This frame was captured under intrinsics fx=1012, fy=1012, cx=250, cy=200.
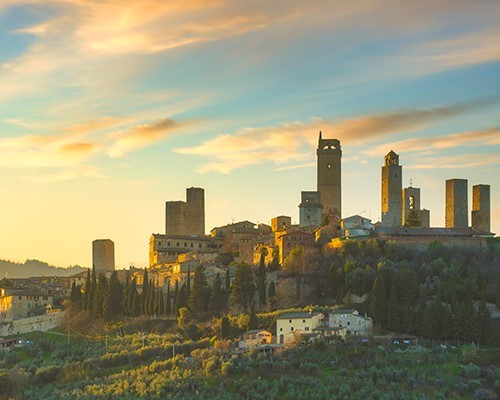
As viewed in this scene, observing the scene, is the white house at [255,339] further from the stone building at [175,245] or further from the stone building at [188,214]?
the stone building at [188,214]

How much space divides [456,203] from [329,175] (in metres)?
12.6

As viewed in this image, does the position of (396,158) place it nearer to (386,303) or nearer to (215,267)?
(215,267)

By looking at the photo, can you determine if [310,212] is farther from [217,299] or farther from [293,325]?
[293,325]

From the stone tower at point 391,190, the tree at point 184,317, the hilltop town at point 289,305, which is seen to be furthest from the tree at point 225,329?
the stone tower at point 391,190

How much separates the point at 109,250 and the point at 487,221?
3919 cm

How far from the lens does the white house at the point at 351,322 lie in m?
55.9

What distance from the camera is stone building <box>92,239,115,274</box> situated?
101 metres

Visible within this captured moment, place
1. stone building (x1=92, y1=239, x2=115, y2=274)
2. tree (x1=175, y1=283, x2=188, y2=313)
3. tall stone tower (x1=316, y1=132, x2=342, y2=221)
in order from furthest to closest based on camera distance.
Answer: stone building (x1=92, y1=239, x2=115, y2=274)
tall stone tower (x1=316, y1=132, x2=342, y2=221)
tree (x1=175, y1=283, x2=188, y2=313)

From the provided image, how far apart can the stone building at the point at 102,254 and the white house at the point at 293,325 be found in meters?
46.2

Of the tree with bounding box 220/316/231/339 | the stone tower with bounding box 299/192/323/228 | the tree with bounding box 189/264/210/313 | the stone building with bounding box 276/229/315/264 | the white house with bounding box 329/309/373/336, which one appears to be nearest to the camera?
the white house with bounding box 329/309/373/336

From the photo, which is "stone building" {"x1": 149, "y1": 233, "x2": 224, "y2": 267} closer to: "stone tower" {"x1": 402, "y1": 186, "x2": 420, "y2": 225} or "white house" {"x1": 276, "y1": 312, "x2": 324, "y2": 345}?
"stone tower" {"x1": 402, "y1": 186, "x2": 420, "y2": 225}

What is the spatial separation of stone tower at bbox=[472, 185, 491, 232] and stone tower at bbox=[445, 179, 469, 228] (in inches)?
39.0

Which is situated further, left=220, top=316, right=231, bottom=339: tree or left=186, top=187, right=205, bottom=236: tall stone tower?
left=186, top=187, right=205, bottom=236: tall stone tower

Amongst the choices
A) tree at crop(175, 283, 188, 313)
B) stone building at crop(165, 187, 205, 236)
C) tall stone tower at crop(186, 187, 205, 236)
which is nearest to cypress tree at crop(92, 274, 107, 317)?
tree at crop(175, 283, 188, 313)
